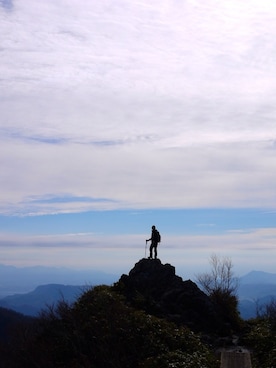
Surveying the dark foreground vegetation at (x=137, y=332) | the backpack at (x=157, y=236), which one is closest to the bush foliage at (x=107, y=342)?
the dark foreground vegetation at (x=137, y=332)

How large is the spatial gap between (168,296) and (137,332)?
586 cm

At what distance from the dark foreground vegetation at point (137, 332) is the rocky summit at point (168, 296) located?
A: 0.05 metres

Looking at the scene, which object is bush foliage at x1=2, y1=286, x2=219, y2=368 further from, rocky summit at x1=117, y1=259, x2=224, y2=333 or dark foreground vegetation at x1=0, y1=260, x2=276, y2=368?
rocky summit at x1=117, y1=259, x2=224, y2=333

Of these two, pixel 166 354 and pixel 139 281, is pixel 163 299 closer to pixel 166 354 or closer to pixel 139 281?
pixel 139 281

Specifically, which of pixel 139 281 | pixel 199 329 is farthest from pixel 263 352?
pixel 139 281

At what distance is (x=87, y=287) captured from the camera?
29.4m

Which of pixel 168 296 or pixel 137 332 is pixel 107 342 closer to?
pixel 137 332

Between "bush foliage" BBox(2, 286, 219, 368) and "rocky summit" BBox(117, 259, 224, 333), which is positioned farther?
"rocky summit" BBox(117, 259, 224, 333)

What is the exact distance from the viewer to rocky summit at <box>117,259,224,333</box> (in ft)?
88.9

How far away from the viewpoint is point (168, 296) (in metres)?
28.4

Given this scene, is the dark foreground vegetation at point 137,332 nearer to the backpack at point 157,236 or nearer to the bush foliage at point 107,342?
the bush foliage at point 107,342

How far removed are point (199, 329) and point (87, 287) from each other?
6.78 meters

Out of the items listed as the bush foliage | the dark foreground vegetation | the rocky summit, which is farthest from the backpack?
the bush foliage

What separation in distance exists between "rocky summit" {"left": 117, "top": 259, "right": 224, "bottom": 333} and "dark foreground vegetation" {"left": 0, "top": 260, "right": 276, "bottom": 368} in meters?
0.05
